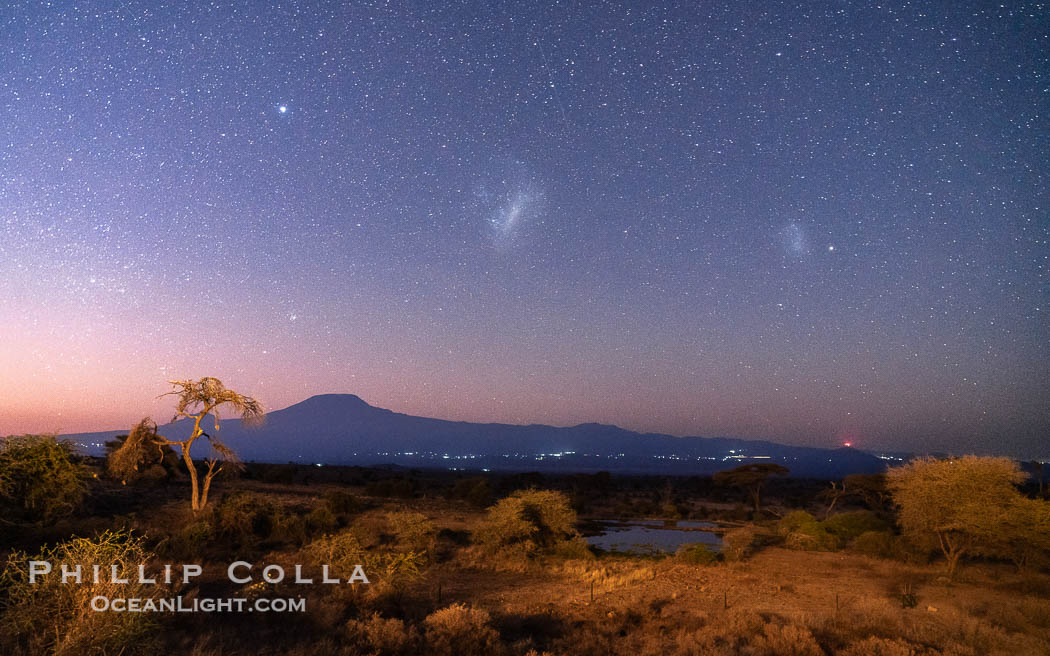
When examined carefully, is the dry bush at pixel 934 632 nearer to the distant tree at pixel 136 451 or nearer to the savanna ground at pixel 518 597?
the savanna ground at pixel 518 597

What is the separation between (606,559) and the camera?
71.6ft

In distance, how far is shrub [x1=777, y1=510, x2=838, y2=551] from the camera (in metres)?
25.3

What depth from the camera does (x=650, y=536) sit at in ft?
101

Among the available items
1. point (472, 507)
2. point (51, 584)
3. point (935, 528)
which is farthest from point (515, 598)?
point (472, 507)

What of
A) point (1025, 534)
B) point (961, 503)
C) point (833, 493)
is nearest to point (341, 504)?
point (961, 503)

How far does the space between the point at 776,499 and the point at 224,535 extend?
45.2 m

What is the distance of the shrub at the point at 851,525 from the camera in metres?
26.9

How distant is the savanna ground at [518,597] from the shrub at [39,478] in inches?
28.3

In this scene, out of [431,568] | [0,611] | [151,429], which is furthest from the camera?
[151,429]

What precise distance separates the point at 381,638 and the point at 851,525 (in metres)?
24.4

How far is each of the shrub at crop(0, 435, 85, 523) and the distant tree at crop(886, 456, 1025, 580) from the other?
28831mm

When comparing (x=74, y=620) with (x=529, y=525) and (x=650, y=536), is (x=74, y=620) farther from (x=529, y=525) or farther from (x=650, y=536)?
(x=650, y=536)

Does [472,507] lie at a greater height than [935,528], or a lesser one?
lesser

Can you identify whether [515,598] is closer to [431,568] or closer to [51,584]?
[431,568]
